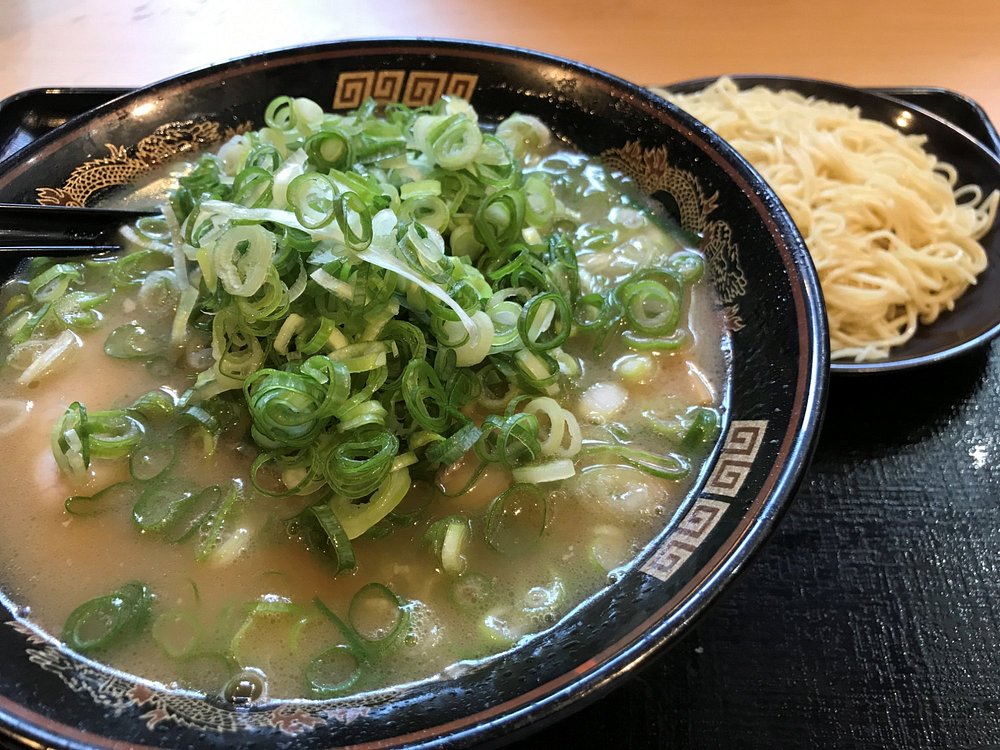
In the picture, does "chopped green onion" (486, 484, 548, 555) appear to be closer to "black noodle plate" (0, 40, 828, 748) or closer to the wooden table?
"black noodle plate" (0, 40, 828, 748)

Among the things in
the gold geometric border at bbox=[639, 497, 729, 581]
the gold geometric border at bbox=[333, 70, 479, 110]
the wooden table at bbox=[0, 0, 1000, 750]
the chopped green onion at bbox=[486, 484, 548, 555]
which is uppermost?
the gold geometric border at bbox=[333, 70, 479, 110]

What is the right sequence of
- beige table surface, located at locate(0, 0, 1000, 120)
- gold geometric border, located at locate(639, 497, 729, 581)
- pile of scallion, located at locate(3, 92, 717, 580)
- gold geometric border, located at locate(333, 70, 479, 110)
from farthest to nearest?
beige table surface, located at locate(0, 0, 1000, 120) → gold geometric border, located at locate(333, 70, 479, 110) → pile of scallion, located at locate(3, 92, 717, 580) → gold geometric border, located at locate(639, 497, 729, 581)

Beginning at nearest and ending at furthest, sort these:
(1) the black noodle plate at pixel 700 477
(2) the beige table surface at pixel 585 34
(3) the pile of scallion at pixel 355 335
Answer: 1. (1) the black noodle plate at pixel 700 477
2. (3) the pile of scallion at pixel 355 335
3. (2) the beige table surface at pixel 585 34

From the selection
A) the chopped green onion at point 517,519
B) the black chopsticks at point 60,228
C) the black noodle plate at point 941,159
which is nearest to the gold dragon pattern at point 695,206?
the black noodle plate at point 941,159

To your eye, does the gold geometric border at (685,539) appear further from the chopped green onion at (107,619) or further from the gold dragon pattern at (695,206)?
the chopped green onion at (107,619)

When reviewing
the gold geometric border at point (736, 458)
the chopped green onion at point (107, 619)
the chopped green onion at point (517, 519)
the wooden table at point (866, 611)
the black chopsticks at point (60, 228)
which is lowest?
the wooden table at point (866, 611)

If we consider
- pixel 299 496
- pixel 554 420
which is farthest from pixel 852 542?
pixel 299 496

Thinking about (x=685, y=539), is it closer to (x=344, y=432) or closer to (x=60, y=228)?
(x=344, y=432)

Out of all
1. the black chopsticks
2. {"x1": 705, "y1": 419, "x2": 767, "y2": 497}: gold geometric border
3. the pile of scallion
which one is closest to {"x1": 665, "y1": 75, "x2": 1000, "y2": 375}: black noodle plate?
{"x1": 705, "y1": 419, "x2": 767, "y2": 497}: gold geometric border
